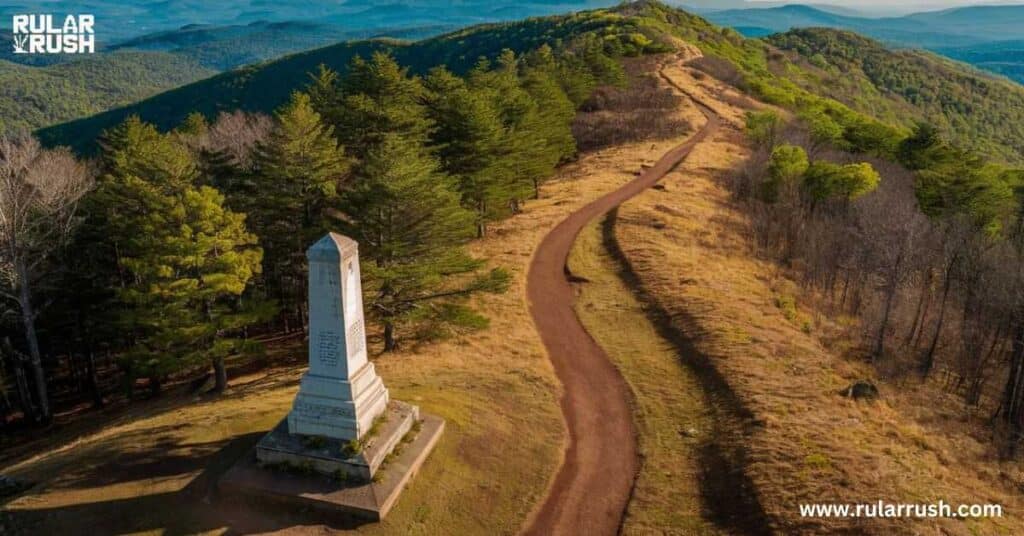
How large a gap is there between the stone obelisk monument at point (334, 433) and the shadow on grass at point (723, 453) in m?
8.30

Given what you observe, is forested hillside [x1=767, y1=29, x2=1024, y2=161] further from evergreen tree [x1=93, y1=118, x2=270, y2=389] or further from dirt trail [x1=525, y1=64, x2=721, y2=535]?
evergreen tree [x1=93, y1=118, x2=270, y2=389]

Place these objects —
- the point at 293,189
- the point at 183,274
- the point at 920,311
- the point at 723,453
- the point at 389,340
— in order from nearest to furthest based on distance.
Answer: the point at 723,453
the point at 183,274
the point at 389,340
the point at 293,189
the point at 920,311

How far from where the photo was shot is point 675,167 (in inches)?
2399

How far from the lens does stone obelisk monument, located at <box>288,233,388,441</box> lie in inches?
626

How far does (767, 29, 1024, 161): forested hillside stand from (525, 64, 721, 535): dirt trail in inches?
4834

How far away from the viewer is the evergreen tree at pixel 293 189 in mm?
30016

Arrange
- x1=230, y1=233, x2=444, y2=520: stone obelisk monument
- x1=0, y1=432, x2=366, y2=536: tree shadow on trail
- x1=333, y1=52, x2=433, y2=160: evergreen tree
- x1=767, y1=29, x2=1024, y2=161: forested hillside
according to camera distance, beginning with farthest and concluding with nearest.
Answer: x1=767, y1=29, x2=1024, y2=161: forested hillside, x1=333, y1=52, x2=433, y2=160: evergreen tree, x1=230, y1=233, x2=444, y2=520: stone obelisk monument, x1=0, y1=432, x2=366, y2=536: tree shadow on trail

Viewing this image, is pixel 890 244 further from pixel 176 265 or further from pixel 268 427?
pixel 176 265

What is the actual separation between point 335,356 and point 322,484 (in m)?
3.31

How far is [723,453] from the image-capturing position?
63.1ft

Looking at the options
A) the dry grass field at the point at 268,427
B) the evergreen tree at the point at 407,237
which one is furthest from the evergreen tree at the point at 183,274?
the evergreen tree at the point at 407,237

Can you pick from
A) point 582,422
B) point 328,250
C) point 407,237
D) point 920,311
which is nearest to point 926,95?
point 920,311

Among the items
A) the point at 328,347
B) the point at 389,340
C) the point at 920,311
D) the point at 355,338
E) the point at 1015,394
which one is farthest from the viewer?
the point at 920,311

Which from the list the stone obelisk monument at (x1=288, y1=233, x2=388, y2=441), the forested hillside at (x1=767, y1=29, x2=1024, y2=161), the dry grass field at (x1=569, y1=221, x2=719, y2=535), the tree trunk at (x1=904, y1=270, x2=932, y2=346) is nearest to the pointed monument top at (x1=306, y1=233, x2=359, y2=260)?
the stone obelisk monument at (x1=288, y1=233, x2=388, y2=441)
